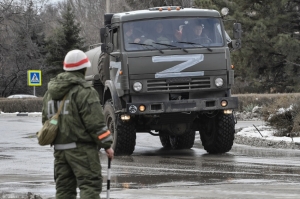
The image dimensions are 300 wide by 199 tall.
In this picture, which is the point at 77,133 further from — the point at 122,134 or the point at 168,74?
the point at 122,134

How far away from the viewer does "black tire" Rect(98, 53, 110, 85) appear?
16.2 m

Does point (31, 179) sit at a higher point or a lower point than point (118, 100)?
lower

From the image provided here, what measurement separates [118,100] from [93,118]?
27.0 feet

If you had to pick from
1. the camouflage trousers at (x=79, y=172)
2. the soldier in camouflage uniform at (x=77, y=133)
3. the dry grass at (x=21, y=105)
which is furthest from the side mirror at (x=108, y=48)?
the dry grass at (x=21, y=105)

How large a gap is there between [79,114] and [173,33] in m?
8.27

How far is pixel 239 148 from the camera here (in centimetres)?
1786

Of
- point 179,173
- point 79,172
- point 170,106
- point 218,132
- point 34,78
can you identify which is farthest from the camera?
point 34,78

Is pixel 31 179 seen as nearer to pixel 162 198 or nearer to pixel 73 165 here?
pixel 162 198

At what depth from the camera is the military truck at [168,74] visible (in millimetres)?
14688

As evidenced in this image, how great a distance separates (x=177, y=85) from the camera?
14.8 m

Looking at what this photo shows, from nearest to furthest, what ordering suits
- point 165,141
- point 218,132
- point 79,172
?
point 79,172 → point 218,132 → point 165,141

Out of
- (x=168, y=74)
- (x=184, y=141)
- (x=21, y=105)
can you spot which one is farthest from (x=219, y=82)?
(x=21, y=105)

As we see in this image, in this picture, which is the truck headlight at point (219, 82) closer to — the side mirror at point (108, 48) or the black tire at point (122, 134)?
the black tire at point (122, 134)

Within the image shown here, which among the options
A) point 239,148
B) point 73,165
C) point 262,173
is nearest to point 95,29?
point 239,148
